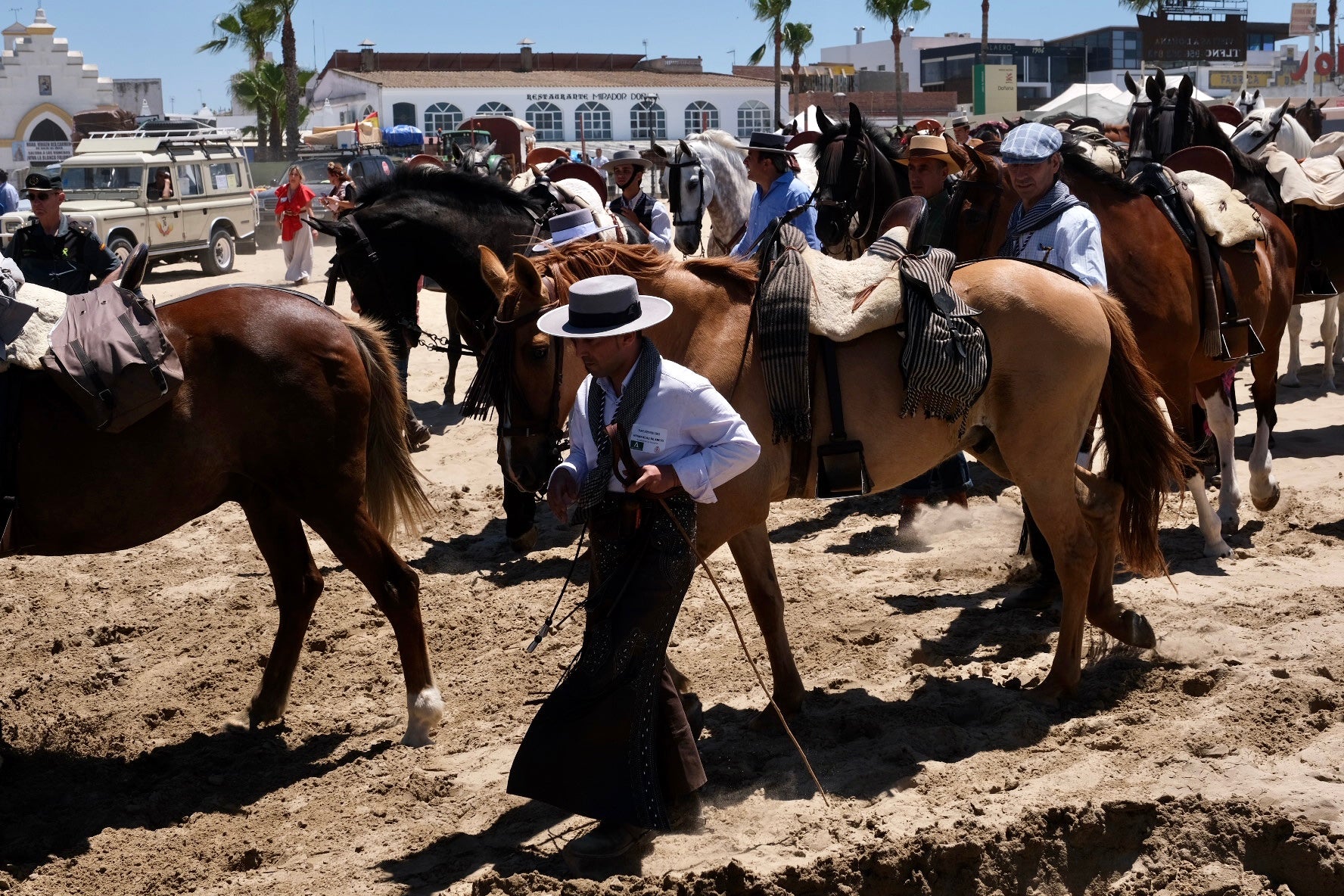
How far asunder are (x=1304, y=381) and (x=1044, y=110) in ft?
54.7

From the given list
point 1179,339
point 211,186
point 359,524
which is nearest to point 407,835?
point 359,524

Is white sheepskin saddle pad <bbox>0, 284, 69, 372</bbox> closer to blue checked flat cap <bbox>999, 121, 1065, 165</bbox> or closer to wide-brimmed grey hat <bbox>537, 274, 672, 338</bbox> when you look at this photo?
wide-brimmed grey hat <bbox>537, 274, 672, 338</bbox>

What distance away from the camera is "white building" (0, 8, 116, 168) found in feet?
153

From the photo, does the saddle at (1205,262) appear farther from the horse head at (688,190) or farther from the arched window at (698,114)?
the arched window at (698,114)

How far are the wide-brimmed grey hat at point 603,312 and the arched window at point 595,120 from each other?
5810cm

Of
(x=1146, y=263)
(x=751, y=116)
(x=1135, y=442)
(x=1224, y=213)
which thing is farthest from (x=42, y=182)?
(x=751, y=116)

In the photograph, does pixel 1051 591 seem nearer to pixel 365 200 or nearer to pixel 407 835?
pixel 407 835

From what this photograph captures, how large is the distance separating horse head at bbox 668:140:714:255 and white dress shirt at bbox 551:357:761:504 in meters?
6.58

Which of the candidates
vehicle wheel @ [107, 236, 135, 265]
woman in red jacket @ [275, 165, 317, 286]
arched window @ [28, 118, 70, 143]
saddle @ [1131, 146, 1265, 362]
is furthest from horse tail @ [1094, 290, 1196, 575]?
arched window @ [28, 118, 70, 143]

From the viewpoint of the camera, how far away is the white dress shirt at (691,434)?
3.71 m

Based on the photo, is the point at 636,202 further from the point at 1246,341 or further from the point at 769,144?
the point at 1246,341

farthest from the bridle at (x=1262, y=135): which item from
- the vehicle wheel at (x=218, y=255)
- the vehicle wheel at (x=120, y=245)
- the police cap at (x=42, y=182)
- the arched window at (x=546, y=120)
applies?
the arched window at (x=546, y=120)

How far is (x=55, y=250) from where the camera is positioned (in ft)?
25.6

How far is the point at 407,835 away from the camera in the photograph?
4.16m
